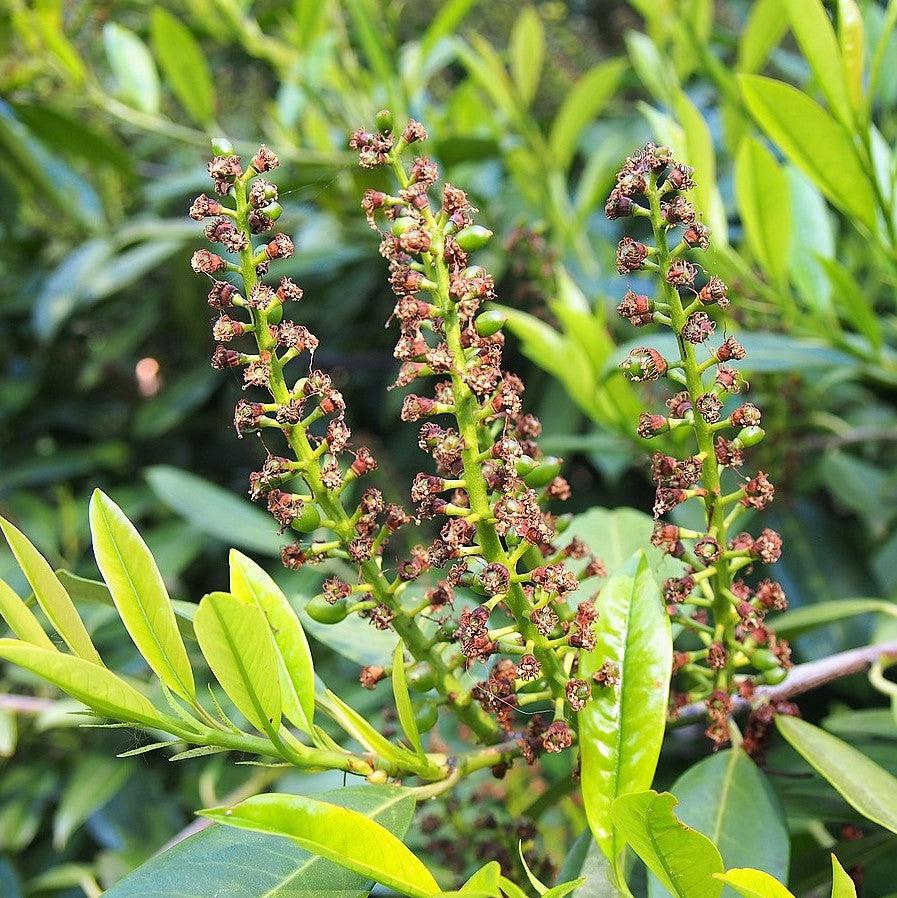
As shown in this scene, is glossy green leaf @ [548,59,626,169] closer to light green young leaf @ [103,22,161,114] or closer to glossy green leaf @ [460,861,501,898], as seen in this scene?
light green young leaf @ [103,22,161,114]

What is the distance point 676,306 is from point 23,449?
1.93m

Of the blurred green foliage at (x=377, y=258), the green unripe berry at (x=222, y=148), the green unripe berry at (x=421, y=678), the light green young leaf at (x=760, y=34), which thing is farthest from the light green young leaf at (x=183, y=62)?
the green unripe berry at (x=421, y=678)

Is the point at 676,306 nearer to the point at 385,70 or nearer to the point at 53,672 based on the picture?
the point at 53,672

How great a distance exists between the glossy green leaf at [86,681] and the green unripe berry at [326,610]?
10 cm

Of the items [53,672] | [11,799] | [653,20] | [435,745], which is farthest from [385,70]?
[11,799]

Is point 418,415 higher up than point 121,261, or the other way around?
point 121,261

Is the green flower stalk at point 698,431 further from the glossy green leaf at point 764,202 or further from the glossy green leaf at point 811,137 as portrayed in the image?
the glossy green leaf at point 764,202

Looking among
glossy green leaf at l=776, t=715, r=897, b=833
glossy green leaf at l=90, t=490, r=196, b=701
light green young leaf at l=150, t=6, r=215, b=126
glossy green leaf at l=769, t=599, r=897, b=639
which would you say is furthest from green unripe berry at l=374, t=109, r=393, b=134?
light green young leaf at l=150, t=6, r=215, b=126

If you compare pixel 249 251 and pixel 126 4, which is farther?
pixel 126 4

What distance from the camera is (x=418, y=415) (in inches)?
18.8

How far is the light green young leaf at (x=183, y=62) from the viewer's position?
5.21 feet

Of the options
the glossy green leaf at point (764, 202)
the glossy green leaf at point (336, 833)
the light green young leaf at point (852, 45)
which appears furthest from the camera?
the glossy green leaf at point (764, 202)

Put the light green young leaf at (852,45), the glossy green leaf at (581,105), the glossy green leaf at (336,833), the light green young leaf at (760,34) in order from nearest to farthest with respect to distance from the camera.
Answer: the glossy green leaf at (336,833)
the light green young leaf at (852,45)
the light green young leaf at (760,34)
the glossy green leaf at (581,105)

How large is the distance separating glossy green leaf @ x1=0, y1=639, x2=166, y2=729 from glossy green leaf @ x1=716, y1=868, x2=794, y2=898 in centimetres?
27
